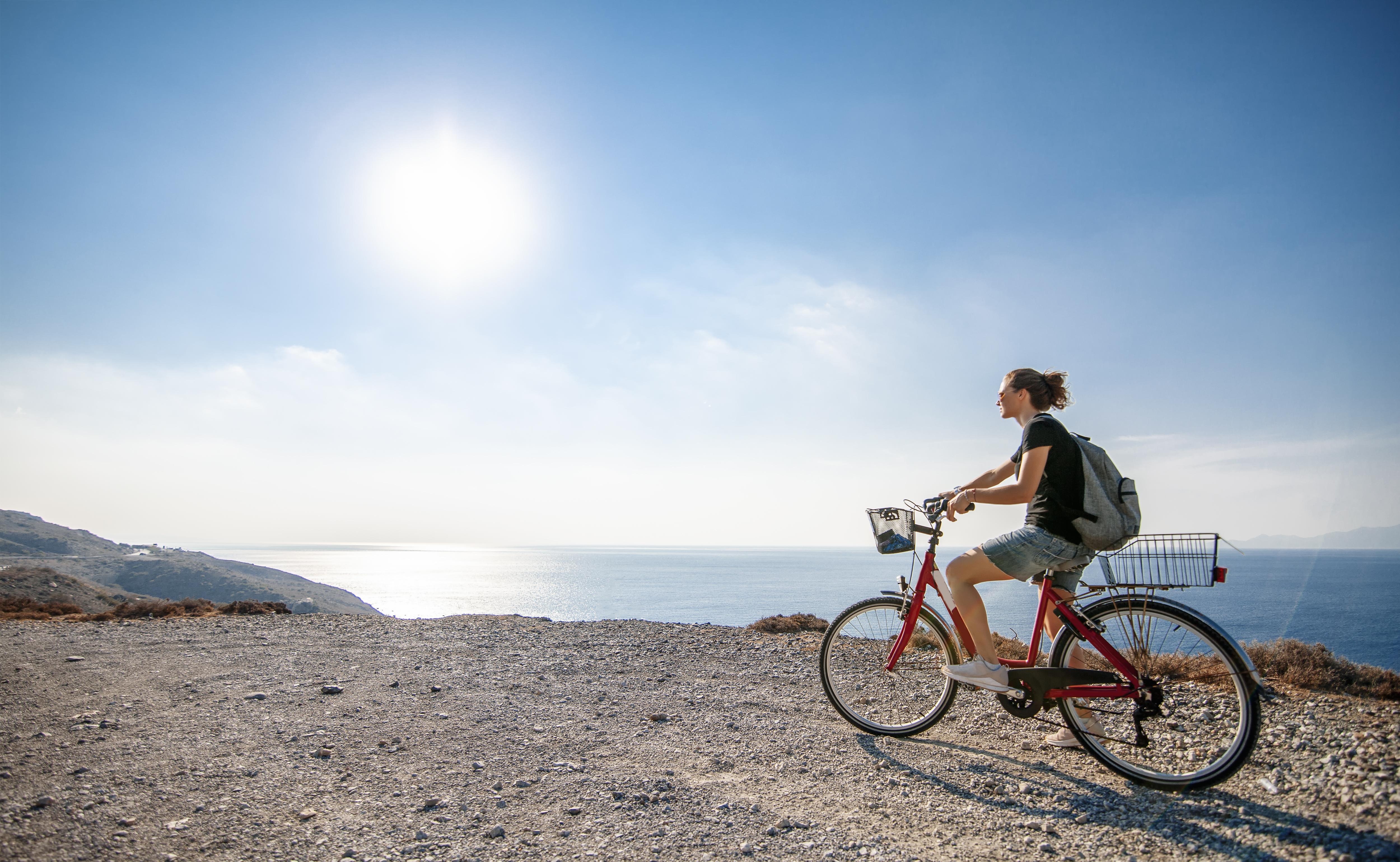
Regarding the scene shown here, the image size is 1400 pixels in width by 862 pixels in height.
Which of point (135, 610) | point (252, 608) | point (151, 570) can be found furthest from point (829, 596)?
point (135, 610)

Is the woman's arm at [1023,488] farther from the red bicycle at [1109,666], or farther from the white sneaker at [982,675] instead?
the white sneaker at [982,675]

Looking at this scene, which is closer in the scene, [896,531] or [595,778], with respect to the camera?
[595,778]

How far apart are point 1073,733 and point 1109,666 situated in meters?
0.55

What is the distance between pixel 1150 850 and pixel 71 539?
363ft

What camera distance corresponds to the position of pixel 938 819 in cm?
354

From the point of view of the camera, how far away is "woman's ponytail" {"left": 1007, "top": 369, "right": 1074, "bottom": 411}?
4613 millimetres

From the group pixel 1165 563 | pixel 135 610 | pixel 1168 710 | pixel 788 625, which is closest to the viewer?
pixel 1165 563

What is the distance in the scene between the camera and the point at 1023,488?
4328mm

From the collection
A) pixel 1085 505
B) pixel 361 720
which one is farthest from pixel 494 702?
pixel 1085 505

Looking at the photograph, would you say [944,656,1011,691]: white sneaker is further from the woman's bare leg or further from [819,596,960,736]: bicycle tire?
[819,596,960,736]: bicycle tire

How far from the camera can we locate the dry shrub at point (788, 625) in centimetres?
1045

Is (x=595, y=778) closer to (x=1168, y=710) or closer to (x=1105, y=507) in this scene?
(x=1105, y=507)

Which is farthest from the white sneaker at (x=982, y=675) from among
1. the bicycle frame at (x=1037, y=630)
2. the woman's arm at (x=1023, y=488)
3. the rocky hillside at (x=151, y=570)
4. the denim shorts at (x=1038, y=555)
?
the rocky hillside at (x=151, y=570)

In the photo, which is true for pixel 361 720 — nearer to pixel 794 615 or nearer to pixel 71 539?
pixel 794 615
